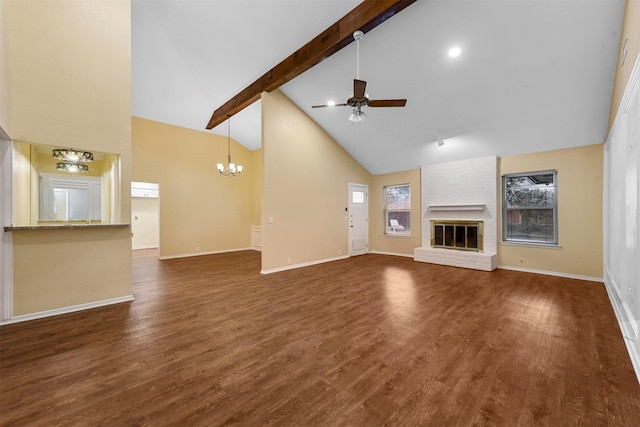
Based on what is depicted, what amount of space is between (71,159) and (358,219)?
20.1 feet

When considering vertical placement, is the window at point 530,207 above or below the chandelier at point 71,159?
below

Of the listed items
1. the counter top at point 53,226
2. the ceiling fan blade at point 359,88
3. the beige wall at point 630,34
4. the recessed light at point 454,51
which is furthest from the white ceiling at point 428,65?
the counter top at point 53,226

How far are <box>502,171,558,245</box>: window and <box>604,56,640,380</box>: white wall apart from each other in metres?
1.29

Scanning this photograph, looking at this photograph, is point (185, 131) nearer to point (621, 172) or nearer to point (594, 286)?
point (621, 172)

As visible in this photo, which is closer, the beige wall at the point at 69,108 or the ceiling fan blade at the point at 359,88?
the beige wall at the point at 69,108

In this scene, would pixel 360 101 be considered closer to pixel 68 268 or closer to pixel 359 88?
pixel 359 88

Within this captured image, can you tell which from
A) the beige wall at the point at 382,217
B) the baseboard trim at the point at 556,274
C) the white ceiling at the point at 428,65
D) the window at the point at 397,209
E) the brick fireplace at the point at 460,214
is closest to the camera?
the white ceiling at the point at 428,65

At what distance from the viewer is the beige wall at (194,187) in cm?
659

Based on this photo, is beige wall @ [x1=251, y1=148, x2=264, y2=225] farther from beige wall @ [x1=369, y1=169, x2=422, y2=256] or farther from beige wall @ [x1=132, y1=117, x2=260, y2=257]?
beige wall @ [x1=369, y1=169, x2=422, y2=256]

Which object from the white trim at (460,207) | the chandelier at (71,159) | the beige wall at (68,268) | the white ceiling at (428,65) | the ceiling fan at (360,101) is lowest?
the beige wall at (68,268)

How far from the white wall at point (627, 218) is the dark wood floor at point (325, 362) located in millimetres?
190

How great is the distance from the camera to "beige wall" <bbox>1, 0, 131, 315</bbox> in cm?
280

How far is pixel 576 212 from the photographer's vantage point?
462 centimetres

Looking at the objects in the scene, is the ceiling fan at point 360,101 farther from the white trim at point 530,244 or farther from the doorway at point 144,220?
the doorway at point 144,220
